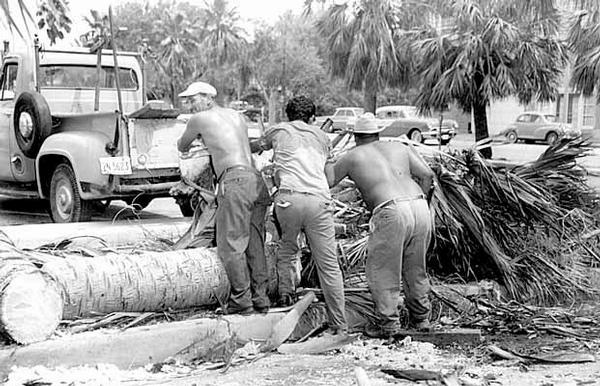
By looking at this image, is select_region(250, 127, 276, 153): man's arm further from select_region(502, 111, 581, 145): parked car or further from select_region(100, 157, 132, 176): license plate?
select_region(502, 111, 581, 145): parked car

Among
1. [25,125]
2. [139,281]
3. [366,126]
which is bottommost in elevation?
[139,281]

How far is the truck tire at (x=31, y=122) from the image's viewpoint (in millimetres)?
10719

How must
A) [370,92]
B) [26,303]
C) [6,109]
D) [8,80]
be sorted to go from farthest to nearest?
[370,92] → [8,80] → [6,109] → [26,303]

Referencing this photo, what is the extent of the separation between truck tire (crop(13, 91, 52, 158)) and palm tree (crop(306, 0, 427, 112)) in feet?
60.8

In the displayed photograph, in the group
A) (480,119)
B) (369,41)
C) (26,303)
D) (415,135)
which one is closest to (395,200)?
(26,303)

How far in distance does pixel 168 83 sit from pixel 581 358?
2016 inches

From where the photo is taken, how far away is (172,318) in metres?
Result: 6.35

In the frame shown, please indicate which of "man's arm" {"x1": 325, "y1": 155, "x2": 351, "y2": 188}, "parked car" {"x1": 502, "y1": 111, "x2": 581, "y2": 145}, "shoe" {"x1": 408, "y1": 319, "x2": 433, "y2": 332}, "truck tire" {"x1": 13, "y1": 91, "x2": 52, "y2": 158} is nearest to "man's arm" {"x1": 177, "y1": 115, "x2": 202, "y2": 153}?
"man's arm" {"x1": 325, "y1": 155, "x2": 351, "y2": 188}

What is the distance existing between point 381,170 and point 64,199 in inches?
244

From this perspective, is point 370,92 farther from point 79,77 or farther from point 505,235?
point 505,235

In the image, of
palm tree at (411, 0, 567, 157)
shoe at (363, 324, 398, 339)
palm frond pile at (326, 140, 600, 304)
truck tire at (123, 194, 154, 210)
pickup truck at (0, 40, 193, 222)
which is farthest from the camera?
palm tree at (411, 0, 567, 157)

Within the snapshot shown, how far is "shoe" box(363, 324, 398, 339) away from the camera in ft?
20.6

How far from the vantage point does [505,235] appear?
7.57 metres

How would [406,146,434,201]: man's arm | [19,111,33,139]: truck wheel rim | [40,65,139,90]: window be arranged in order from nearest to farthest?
[406,146,434,201]: man's arm < [19,111,33,139]: truck wheel rim < [40,65,139,90]: window
